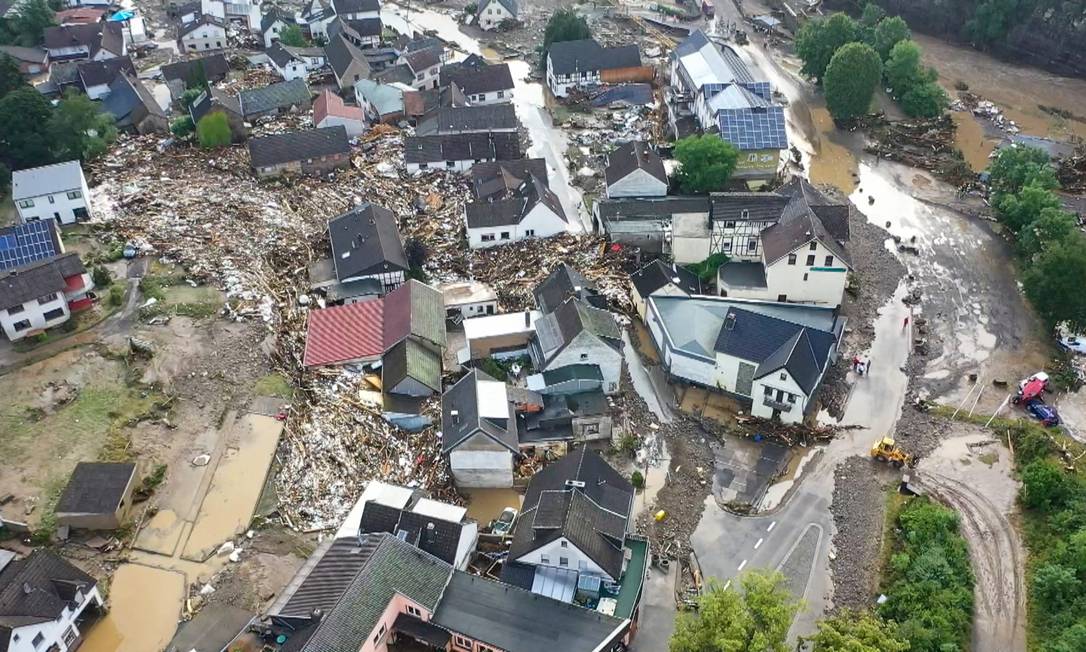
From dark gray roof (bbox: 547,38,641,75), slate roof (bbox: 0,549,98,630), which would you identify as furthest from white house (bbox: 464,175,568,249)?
slate roof (bbox: 0,549,98,630)

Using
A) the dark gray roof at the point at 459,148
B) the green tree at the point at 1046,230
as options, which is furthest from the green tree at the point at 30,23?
the green tree at the point at 1046,230

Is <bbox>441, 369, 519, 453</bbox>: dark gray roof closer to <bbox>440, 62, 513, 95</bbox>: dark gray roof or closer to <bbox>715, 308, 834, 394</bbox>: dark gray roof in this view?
<bbox>715, 308, 834, 394</bbox>: dark gray roof

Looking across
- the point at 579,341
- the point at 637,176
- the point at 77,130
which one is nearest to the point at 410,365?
the point at 579,341

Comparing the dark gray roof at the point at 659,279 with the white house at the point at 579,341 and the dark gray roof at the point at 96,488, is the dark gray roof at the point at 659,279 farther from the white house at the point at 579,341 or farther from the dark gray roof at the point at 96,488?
the dark gray roof at the point at 96,488

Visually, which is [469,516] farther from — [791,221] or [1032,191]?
[1032,191]

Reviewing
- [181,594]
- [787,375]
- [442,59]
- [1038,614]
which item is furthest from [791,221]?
[442,59]
